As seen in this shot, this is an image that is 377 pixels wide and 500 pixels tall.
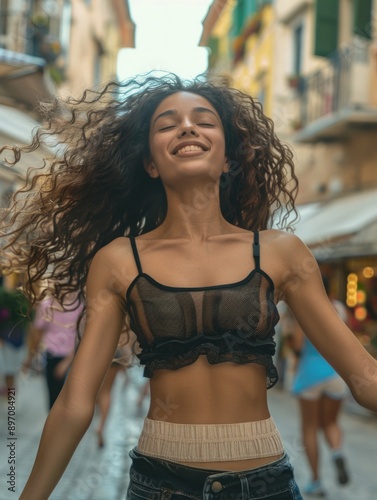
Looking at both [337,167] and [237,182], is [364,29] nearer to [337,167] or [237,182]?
[337,167]

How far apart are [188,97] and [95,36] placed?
108 ft

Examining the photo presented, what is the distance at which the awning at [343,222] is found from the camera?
14477 mm

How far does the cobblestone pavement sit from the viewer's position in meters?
7.23

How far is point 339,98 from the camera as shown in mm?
18688

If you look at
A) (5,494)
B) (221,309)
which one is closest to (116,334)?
(221,309)

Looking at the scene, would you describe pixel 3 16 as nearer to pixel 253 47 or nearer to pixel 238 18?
pixel 253 47

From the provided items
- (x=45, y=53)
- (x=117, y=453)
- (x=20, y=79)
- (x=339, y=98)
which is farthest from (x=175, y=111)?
(x=45, y=53)

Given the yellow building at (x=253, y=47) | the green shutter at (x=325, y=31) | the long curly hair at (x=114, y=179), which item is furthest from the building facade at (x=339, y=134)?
the long curly hair at (x=114, y=179)

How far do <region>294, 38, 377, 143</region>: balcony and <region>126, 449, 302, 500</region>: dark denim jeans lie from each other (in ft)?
50.8

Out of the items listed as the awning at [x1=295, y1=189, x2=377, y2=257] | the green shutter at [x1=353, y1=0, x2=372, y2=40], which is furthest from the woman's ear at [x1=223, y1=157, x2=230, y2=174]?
the green shutter at [x1=353, y1=0, x2=372, y2=40]

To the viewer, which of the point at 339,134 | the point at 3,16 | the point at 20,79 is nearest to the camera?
the point at 20,79

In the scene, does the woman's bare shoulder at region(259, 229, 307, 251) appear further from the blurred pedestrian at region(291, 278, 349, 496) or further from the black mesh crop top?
the blurred pedestrian at region(291, 278, 349, 496)

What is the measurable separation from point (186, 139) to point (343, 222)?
12960mm

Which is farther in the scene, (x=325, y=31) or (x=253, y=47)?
(x=253, y=47)
